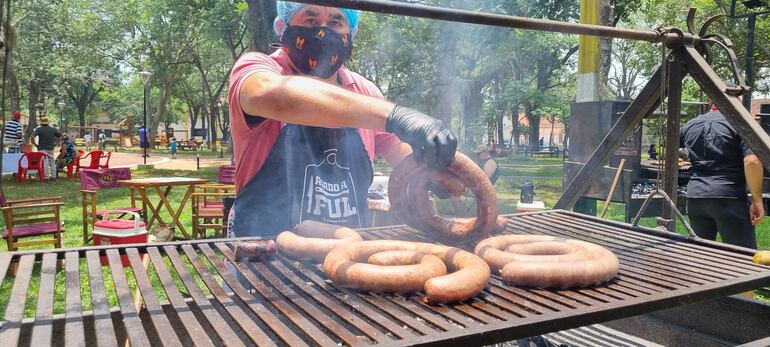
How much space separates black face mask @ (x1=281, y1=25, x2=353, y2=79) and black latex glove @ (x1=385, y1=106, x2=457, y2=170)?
2.68 feet

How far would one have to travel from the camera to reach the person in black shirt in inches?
192

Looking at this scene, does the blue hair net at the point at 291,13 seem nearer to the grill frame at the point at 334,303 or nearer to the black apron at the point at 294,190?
the black apron at the point at 294,190

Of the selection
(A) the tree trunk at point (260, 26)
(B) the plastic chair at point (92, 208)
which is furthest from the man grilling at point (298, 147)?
(A) the tree trunk at point (260, 26)

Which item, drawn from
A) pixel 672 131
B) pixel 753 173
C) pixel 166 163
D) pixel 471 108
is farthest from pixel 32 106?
pixel 672 131

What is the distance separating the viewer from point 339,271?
1865mm

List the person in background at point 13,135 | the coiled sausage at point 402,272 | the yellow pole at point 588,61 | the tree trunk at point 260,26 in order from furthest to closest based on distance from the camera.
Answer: the person in background at point 13,135, the tree trunk at point 260,26, the yellow pole at point 588,61, the coiled sausage at point 402,272

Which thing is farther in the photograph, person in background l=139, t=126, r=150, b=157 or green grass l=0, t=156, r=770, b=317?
person in background l=139, t=126, r=150, b=157

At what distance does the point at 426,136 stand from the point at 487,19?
656mm

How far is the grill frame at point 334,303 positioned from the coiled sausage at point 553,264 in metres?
0.04

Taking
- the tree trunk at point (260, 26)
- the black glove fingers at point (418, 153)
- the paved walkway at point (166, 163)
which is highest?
the tree trunk at point (260, 26)

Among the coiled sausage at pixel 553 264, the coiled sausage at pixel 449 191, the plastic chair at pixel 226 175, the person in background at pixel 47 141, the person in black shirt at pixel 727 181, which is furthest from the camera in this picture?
the person in background at pixel 47 141

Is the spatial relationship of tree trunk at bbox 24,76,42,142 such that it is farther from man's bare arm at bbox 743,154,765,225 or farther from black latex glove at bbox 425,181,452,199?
man's bare arm at bbox 743,154,765,225

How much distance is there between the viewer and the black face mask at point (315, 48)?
9.09 feet

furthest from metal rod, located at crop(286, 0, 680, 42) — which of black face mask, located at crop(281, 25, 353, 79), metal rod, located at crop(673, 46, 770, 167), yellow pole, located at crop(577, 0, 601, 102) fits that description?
yellow pole, located at crop(577, 0, 601, 102)
